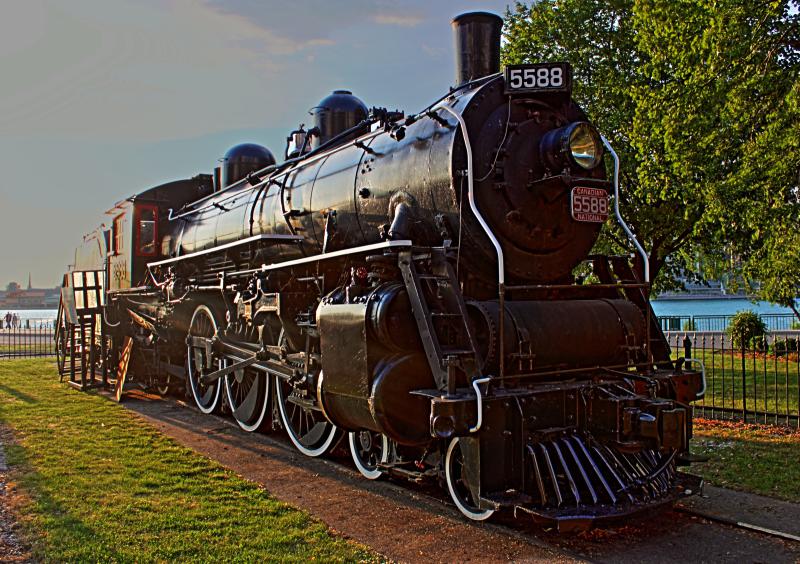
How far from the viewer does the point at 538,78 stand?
615cm

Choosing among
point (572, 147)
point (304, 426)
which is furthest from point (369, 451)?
point (572, 147)

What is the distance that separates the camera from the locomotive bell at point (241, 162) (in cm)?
1292

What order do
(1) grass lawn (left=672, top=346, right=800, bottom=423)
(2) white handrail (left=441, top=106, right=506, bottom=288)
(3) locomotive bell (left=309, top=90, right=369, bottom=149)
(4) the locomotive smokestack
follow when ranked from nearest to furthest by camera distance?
(2) white handrail (left=441, top=106, right=506, bottom=288)
(4) the locomotive smokestack
(3) locomotive bell (left=309, top=90, right=369, bottom=149)
(1) grass lawn (left=672, top=346, right=800, bottom=423)

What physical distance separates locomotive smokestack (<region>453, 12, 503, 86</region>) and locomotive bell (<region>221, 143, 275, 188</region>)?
670cm

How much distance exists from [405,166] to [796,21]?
26.3 ft

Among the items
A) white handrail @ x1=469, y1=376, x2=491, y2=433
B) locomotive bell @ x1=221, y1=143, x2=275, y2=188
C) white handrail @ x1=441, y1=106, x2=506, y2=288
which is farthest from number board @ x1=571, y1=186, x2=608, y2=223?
locomotive bell @ x1=221, y1=143, x2=275, y2=188

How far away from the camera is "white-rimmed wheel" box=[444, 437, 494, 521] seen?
5.51 m

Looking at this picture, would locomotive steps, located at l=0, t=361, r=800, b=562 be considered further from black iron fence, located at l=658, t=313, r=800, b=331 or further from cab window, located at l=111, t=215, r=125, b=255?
black iron fence, located at l=658, t=313, r=800, b=331

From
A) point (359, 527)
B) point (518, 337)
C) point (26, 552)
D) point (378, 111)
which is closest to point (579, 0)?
point (378, 111)

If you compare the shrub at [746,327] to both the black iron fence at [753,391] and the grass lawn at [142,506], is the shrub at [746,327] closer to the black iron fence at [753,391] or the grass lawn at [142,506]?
the black iron fence at [753,391]

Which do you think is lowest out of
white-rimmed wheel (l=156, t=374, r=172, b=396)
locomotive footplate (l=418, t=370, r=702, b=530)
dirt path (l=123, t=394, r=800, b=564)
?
dirt path (l=123, t=394, r=800, b=564)

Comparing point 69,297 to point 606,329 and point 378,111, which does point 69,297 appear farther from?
point 606,329

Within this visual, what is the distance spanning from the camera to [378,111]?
24.6ft

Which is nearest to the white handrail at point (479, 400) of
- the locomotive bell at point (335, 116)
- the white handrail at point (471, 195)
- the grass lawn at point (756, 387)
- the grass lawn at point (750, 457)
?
the white handrail at point (471, 195)
